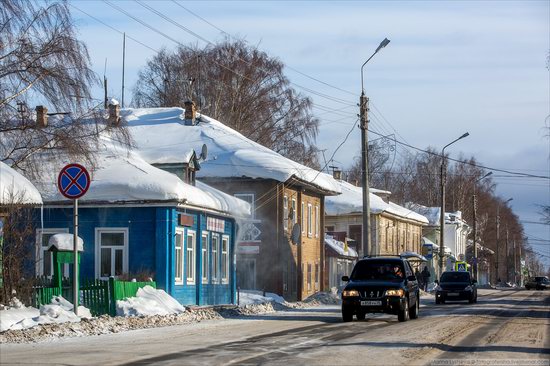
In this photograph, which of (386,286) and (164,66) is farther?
(164,66)

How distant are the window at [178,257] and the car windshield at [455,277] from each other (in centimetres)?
1636

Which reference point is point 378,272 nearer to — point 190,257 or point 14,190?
point 190,257

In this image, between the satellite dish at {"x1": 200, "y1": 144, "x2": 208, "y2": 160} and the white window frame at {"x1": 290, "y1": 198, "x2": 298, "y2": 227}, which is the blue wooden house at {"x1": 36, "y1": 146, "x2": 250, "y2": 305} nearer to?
the satellite dish at {"x1": 200, "y1": 144, "x2": 208, "y2": 160}

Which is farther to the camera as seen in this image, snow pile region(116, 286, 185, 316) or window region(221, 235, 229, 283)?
window region(221, 235, 229, 283)

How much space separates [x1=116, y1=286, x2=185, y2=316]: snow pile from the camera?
2667cm

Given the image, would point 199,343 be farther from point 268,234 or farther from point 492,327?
point 268,234

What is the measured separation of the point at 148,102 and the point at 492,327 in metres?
45.0

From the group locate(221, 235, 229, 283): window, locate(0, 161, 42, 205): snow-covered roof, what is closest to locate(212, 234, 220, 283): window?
locate(221, 235, 229, 283): window

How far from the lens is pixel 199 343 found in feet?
63.7

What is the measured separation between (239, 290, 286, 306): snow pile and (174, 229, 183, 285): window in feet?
13.9

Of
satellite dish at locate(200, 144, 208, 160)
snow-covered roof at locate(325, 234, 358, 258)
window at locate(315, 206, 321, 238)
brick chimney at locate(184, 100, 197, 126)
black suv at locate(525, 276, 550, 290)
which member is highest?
brick chimney at locate(184, 100, 197, 126)

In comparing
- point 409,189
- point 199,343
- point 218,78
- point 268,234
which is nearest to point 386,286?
point 199,343

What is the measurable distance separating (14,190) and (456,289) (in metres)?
27.0

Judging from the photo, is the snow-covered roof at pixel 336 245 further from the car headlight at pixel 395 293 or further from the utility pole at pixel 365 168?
the car headlight at pixel 395 293
